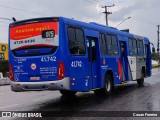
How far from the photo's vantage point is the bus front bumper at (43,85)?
11.6 meters

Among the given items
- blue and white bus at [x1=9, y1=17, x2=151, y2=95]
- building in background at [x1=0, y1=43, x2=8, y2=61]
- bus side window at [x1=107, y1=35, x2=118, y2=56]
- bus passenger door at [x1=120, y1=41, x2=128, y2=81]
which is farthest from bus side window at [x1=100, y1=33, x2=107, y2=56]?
building in background at [x1=0, y1=43, x2=8, y2=61]

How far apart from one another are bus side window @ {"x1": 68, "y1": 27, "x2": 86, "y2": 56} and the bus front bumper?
116 cm

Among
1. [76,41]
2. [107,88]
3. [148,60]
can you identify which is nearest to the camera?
[76,41]

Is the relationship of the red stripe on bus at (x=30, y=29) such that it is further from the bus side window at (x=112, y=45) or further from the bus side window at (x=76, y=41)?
the bus side window at (x=112, y=45)

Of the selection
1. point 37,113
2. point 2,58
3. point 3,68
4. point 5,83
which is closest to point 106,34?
point 37,113

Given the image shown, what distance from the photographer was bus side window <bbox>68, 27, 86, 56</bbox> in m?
12.3

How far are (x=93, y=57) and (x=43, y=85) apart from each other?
10.2 ft

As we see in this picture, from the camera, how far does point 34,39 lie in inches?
480

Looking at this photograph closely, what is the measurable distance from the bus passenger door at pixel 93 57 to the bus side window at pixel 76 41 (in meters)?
0.69

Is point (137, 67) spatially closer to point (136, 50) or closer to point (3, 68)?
point (136, 50)

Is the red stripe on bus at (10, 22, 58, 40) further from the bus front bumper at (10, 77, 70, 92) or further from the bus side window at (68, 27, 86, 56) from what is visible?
the bus front bumper at (10, 77, 70, 92)

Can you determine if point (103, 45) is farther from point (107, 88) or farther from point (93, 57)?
point (107, 88)

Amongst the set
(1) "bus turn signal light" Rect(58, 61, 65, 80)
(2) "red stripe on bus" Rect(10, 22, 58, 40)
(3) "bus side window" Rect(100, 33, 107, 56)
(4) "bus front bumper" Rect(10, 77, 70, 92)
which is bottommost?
(4) "bus front bumper" Rect(10, 77, 70, 92)

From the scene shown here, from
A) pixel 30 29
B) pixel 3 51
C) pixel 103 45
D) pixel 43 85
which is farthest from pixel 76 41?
pixel 3 51
